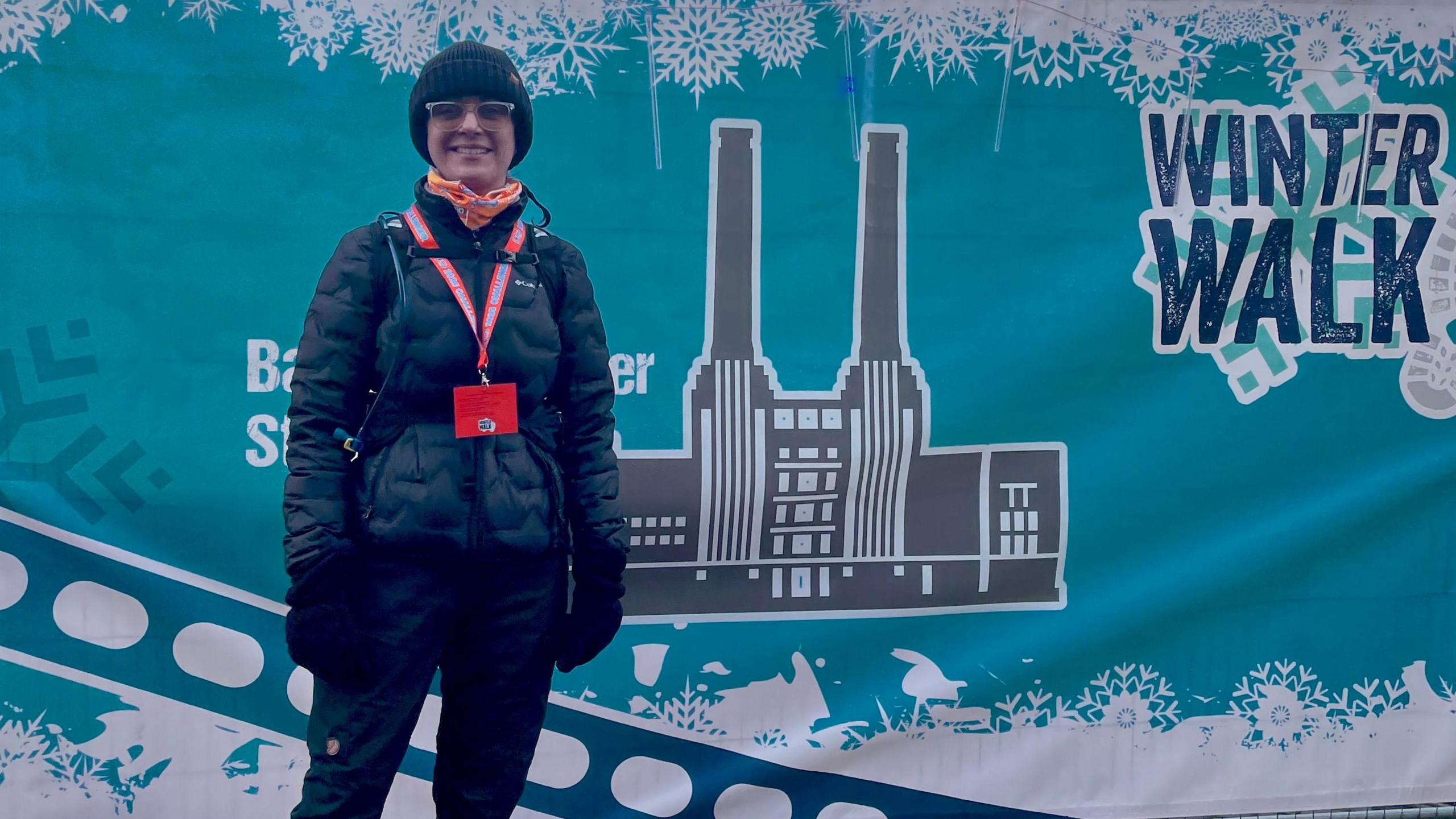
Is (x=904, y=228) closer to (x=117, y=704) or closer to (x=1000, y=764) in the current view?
(x=1000, y=764)

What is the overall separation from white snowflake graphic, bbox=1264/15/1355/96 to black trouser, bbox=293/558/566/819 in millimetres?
2148

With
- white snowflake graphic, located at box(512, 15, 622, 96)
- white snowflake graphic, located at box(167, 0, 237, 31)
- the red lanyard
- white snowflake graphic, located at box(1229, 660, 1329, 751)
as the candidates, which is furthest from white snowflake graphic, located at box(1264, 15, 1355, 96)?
white snowflake graphic, located at box(167, 0, 237, 31)

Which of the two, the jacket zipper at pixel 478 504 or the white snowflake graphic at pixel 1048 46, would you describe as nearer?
the jacket zipper at pixel 478 504

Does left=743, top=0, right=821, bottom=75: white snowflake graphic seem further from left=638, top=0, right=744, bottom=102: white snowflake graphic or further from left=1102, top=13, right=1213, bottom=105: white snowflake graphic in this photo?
left=1102, top=13, right=1213, bottom=105: white snowflake graphic

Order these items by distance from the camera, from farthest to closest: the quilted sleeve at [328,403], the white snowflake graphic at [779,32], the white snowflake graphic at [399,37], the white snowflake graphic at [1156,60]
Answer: the white snowflake graphic at [1156,60], the white snowflake graphic at [779,32], the white snowflake graphic at [399,37], the quilted sleeve at [328,403]

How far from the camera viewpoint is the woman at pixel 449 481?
6.46 ft

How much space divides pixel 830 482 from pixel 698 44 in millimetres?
1079

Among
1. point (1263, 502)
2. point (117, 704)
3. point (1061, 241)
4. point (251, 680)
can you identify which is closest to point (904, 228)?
point (1061, 241)

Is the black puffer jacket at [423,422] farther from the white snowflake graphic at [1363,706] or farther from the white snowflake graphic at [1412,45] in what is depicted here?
the white snowflake graphic at [1412,45]

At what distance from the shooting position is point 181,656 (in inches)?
105

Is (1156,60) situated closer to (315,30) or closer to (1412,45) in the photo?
(1412,45)

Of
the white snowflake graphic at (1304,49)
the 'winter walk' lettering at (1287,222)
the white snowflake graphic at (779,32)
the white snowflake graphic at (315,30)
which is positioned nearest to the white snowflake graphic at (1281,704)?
the 'winter walk' lettering at (1287,222)

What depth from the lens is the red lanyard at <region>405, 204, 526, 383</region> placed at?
203cm

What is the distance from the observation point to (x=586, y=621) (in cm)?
216
